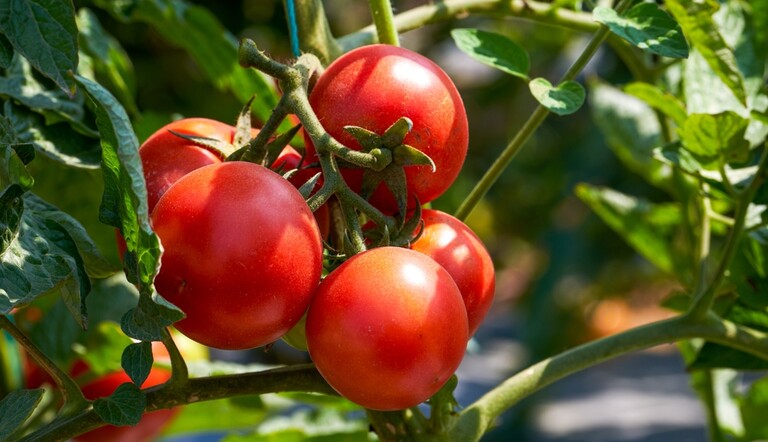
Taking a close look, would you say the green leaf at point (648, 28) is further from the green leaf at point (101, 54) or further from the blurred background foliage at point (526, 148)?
the blurred background foliage at point (526, 148)

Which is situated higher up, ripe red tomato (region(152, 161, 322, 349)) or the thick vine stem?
ripe red tomato (region(152, 161, 322, 349))

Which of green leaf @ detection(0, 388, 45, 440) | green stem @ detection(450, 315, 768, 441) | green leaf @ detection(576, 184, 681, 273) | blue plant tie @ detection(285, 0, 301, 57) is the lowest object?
green leaf @ detection(576, 184, 681, 273)

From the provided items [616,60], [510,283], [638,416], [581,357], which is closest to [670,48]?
[581,357]

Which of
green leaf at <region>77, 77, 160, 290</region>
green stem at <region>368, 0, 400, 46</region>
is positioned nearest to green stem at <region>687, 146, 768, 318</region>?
green stem at <region>368, 0, 400, 46</region>

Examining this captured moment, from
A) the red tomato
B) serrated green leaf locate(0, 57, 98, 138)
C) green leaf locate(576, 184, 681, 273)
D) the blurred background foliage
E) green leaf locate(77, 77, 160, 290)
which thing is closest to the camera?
green leaf locate(77, 77, 160, 290)

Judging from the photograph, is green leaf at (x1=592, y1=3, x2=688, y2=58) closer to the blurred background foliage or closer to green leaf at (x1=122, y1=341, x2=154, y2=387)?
green leaf at (x1=122, y1=341, x2=154, y2=387)

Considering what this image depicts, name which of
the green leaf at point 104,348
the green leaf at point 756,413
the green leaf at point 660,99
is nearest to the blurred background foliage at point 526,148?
the green leaf at point 104,348

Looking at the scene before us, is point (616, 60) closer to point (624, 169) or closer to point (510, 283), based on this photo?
point (624, 169)
